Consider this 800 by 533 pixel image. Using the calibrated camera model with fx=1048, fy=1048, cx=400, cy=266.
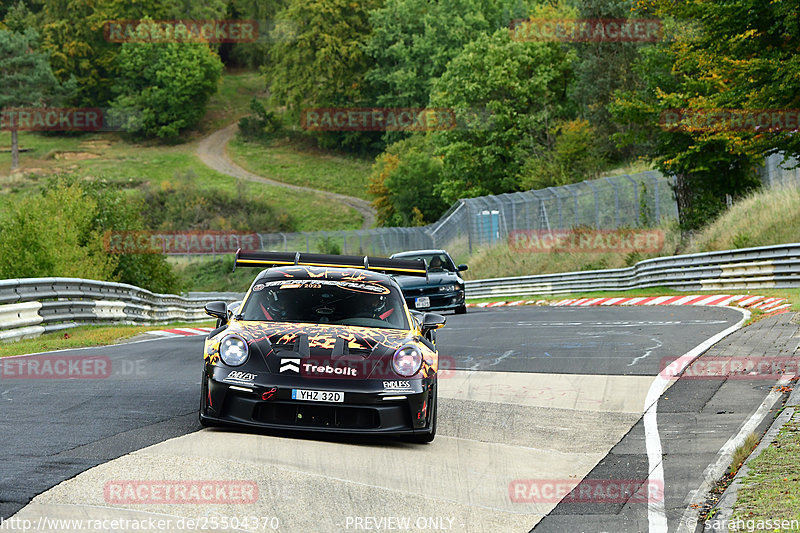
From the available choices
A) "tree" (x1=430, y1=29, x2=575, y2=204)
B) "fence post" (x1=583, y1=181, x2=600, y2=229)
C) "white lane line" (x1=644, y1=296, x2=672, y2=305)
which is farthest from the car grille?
"tree" (x1=430, y1=29, x2=575, y2=204)

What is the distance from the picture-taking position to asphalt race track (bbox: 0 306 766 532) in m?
5.68

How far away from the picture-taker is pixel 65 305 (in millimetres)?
20438

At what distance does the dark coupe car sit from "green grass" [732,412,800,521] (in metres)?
16.7

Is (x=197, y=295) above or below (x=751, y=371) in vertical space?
below

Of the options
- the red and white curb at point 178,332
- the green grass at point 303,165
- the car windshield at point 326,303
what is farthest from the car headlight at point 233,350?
the green grass at point 303,165

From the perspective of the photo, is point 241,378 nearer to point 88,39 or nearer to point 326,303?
point 326,303

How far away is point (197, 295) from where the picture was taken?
43594 mm

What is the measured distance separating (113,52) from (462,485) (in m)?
127

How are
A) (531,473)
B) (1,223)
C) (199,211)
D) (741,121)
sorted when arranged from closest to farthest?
(531,473), (741,121), (1,223), (199,211)

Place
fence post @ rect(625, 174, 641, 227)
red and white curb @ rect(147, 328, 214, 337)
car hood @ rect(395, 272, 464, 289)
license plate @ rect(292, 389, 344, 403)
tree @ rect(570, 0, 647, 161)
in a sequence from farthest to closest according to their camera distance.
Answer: tree @ rect(570, 0, 647, 161)
fence post @ rect(625, 174, 641, 227)
car hood @ rect(395, 272, 464, 289)
red and white curb @ rect(147, 328, 214, 337)
license plate @ rect(292, 389, 344, 403)

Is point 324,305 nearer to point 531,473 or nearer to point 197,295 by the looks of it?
point 531,473

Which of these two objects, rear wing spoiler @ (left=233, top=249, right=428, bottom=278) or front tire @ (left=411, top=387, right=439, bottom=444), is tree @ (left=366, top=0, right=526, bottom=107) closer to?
rear wing spoiler @ (left=233, top=249, right=428, bottom=278)

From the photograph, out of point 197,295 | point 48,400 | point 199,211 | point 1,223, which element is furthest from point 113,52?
point 48,400

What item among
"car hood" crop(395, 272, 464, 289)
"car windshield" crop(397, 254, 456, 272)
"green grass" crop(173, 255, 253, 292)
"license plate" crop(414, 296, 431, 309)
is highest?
"car windshield" crop(397, 254, 456, 272)
